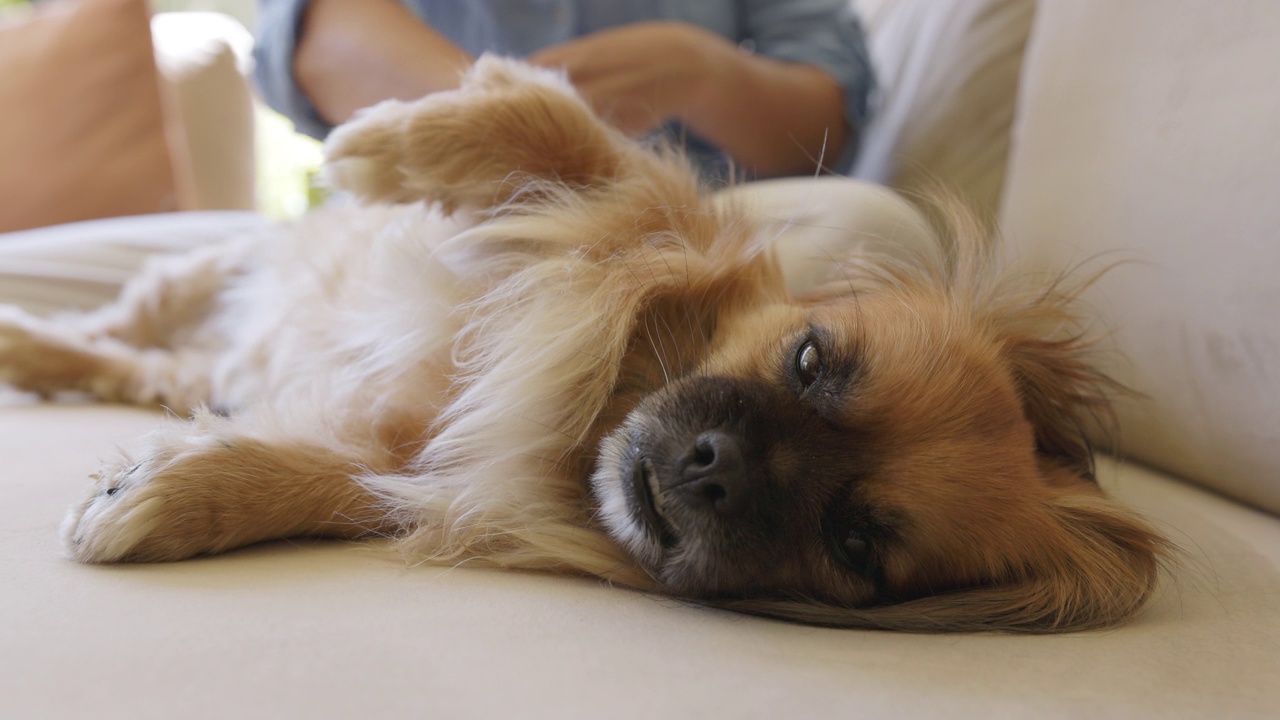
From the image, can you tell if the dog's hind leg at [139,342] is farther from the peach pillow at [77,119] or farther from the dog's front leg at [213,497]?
the peach pillow at [77,119]

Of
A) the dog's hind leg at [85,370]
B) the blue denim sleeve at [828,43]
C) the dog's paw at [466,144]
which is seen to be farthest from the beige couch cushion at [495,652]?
the blue denim sleeve at [828,43]

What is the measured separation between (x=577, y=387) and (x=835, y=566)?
48cm

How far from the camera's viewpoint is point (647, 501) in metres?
1.14

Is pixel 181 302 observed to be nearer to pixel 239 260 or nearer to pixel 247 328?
pixel 239 260

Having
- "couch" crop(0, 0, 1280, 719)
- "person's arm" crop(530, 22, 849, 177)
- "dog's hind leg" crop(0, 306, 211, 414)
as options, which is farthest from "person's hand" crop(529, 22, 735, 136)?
"dog's hind leg" crop(0, 306, 211, 414)

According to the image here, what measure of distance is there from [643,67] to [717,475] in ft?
4.29

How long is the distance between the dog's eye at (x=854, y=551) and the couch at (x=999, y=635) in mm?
141

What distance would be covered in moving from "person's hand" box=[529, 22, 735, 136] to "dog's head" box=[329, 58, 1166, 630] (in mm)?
595

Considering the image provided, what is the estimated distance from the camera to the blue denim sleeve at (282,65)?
2.20m

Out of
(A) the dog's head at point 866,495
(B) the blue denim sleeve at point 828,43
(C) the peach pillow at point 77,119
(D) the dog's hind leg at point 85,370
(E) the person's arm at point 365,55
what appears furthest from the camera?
(C) the peach pillow at point 77,119

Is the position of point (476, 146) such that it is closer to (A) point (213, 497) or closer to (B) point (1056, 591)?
(A) point (213, 497)

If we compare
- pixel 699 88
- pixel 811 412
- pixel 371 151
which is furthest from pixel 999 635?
pixel 699 88

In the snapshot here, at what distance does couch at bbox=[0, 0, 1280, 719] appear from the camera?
0.72 meters

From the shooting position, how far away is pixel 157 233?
2518 mm
